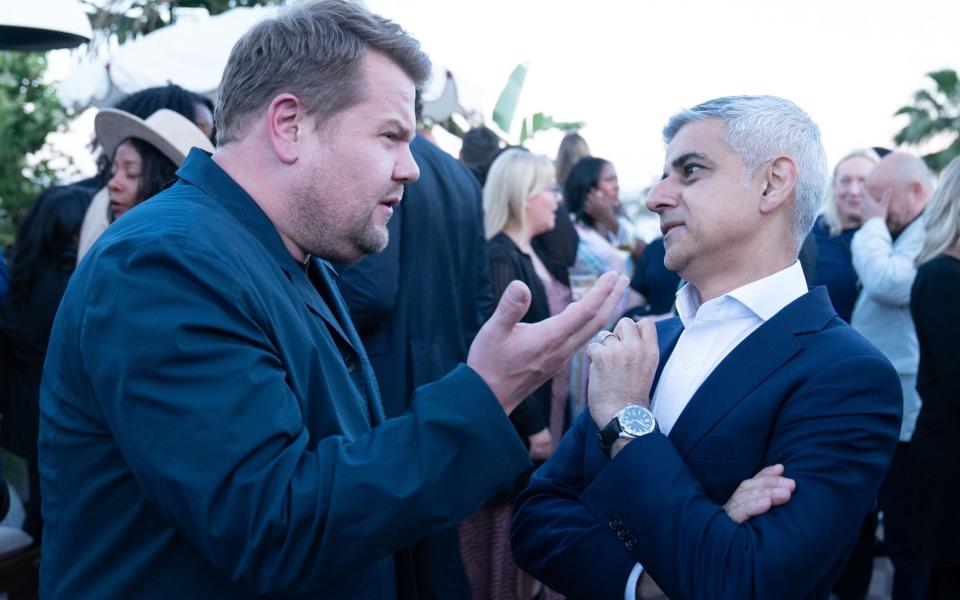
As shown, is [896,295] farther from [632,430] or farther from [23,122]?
[23,122]

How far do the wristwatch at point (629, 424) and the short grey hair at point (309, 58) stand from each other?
0.79m

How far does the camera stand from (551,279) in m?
4.64

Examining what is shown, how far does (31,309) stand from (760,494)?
335 cm

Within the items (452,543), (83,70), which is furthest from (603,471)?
(83,70)

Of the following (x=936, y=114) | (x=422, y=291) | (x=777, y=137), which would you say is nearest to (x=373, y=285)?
(x=422, y=291)

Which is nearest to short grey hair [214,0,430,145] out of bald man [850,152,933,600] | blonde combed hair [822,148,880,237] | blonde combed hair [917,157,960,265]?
blonde combed hair [917,157,960,265]

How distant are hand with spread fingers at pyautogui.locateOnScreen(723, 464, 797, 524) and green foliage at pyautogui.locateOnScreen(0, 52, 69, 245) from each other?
38.5ft

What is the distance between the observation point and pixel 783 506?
1564mm

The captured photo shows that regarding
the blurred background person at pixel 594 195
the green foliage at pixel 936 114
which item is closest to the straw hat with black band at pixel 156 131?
the blurred background person at pixel 594 195

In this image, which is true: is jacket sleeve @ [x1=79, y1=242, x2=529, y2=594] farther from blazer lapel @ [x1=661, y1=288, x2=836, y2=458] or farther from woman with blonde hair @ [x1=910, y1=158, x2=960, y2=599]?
woman with blonde hair @ [x1=910, y1=158, x2=960, y2=599]

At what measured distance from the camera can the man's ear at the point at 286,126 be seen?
1509mm

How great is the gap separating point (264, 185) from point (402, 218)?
5.81ft

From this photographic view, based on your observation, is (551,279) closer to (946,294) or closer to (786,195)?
(946,294)

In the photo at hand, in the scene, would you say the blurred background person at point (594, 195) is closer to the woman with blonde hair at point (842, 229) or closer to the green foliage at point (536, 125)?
the woman with blonde hair at point (842, 229)
